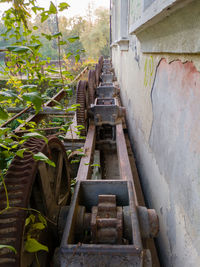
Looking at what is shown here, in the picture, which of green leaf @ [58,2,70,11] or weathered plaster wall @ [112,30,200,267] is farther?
green leaf @ [58,2,70,11]

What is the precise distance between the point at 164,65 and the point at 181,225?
129 cm

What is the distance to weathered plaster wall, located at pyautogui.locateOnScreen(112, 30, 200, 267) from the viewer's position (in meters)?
1.09

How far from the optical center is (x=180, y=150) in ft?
4.29

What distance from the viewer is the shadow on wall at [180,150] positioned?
1.08m

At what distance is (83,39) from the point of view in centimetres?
2817

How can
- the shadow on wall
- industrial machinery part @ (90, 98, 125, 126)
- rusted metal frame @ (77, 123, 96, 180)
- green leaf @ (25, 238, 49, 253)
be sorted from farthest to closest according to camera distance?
industrial machinery part @ (90, 98, 125, 126), rusted metal frame @ (77, 123, 96, 180), the shadow on wall, green leaf @ (25, 238, 49, 253)

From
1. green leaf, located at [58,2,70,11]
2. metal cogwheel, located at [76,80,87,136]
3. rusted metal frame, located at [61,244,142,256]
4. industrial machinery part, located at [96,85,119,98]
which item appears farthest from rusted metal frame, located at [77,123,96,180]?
industrial machinery part, located at [96,85,119,98]

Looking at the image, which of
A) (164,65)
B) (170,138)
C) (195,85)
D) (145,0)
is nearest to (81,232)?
(170,138)

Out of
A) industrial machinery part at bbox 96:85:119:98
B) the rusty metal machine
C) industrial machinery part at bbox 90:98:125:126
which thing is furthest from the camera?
industrial machinery part at bbox 96:85:119:98

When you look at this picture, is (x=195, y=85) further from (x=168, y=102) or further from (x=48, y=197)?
(x=48, y=197)

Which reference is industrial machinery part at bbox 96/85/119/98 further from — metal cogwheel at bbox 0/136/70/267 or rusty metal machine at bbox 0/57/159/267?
metal cogwheel at bbox 0/136/70/267

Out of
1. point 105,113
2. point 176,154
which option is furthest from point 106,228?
point 105,113

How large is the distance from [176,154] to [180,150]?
3.3 inches

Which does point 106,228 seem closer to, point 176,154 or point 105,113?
point 176,154
